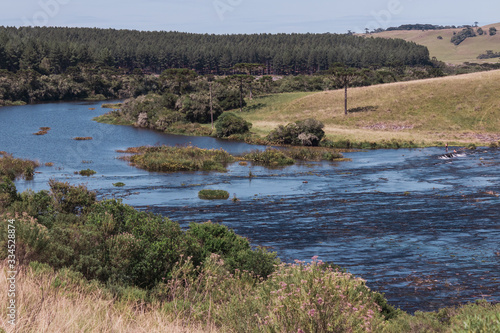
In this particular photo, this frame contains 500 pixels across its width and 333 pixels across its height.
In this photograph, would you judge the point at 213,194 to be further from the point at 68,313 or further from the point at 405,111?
the point at 405,111

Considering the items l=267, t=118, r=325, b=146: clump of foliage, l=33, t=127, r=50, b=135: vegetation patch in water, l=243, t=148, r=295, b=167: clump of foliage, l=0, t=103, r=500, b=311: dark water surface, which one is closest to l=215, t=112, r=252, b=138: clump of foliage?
l=267, t=118, r=325, b=146: clump of foliage

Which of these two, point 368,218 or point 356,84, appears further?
point 356,84

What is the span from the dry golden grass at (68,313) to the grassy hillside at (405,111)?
216ft

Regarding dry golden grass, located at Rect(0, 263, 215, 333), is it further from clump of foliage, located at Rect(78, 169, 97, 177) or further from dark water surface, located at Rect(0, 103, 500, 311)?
clump of foliage, located at Rect(78, 169, 97, 177)

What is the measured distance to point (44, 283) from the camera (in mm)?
10930

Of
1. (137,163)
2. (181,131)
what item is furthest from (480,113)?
(137,163)

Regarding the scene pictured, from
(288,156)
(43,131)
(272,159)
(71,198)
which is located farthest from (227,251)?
(43,131)

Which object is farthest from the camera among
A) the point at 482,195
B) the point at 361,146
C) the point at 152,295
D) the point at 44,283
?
the point at 361,146

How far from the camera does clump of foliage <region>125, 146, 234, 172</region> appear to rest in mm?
53750

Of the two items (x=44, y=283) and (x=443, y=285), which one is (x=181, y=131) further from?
(x=44, y=283)

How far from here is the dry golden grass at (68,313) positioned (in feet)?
27.4

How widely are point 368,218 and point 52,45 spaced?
176683 mm

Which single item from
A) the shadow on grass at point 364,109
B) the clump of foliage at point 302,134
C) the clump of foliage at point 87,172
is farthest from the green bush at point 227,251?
the shadow on grass at point 364,109

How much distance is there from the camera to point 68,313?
8.80 meters
